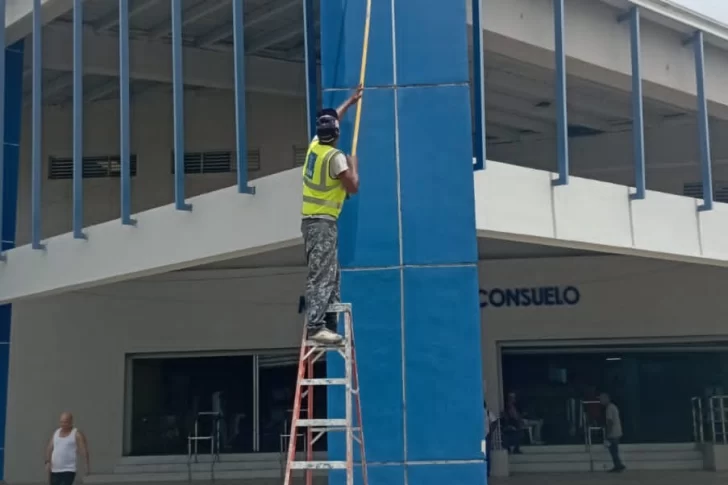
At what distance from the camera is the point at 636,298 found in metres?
18.6

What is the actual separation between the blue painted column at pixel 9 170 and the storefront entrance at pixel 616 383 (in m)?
9.58

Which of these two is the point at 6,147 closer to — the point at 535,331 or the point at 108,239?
the point at 108,239

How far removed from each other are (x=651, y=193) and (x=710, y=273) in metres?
7.12

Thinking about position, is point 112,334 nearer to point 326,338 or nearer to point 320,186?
point 320,186

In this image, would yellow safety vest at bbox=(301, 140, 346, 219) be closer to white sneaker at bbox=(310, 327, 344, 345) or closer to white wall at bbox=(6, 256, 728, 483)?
white sneaker at bbox=(310, 327, 344, 345)

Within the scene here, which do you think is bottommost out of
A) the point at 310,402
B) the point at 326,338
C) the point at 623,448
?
the point at 623,448

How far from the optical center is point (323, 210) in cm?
720

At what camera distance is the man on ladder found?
713 cm

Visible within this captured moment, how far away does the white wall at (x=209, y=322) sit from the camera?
18.5 meters

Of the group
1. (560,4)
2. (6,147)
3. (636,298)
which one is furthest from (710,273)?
(6,147)

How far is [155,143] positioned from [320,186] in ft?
42.7

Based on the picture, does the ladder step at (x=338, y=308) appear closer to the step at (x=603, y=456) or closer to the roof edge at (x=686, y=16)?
the roof edge at (x=686, y=16)

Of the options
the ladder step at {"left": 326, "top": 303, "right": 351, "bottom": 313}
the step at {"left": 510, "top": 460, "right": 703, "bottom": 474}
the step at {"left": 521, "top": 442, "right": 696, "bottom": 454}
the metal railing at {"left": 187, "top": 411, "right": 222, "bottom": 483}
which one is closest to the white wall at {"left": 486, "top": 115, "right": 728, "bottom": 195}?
the step at {"left": 521, "top": 442, "right": 696, "bottom": 454}

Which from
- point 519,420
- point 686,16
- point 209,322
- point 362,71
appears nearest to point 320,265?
point 362,71
